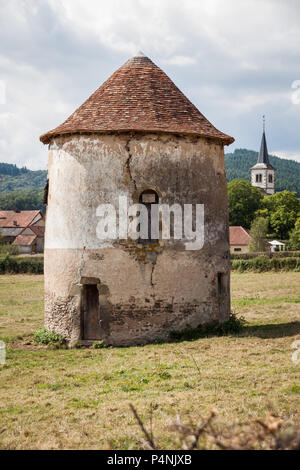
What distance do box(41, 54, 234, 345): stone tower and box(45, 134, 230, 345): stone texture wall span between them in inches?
1.0

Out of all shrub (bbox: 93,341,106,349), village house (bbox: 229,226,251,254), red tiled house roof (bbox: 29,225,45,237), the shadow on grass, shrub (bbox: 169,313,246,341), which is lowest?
shrub (bbox: 93,341,106,349)

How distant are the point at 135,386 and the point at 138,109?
23.6 feet

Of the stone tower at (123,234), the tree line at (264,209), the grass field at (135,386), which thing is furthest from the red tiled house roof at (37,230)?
the stone tower at (123,234)

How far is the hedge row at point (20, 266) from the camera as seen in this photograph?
34091 millimetres

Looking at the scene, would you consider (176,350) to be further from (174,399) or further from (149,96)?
(149,96)

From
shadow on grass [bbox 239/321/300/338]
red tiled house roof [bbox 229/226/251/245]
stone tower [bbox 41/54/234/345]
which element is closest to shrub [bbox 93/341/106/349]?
stone tower [bbox 41/54/234/345]

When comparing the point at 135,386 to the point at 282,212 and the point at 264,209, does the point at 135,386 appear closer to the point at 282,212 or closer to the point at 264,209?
the point at 282,212

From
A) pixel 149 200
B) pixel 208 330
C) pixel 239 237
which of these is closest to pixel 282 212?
pixel 239 237

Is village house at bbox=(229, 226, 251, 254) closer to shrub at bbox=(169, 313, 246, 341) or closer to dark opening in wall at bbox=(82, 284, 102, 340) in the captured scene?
shrub at bbox=(169, 313, 246, 341)

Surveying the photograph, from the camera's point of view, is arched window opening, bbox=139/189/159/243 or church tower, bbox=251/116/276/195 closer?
arched window opening, bbox=139/189/159/243

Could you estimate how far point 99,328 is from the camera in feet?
39.3

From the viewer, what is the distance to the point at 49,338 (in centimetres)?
1241

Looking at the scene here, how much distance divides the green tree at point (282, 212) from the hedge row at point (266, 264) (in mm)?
34076

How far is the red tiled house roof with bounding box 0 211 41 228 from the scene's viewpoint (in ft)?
Result: 246
